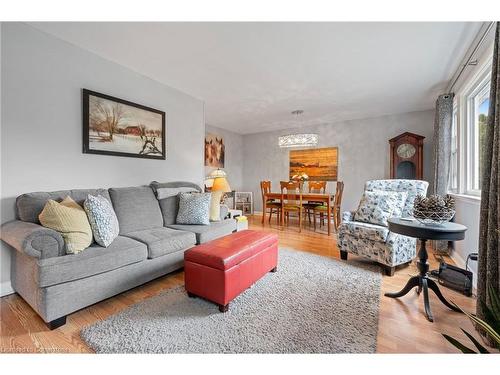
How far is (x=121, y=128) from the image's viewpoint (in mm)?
2732

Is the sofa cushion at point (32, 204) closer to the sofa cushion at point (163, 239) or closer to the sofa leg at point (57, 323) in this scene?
the sofa cushion at point (163, 239)

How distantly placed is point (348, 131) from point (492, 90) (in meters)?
3.64

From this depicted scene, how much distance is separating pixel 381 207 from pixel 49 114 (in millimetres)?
3658

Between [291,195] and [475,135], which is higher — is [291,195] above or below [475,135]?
below

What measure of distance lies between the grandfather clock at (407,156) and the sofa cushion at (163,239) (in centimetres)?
395

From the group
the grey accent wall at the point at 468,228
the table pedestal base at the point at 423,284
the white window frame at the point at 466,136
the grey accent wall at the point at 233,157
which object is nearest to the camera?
the table pedestal base at the point at 423,284

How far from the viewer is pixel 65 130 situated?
2260 mm

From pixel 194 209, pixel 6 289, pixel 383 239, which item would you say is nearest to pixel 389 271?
pixel 383 239

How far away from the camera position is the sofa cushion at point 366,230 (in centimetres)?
240

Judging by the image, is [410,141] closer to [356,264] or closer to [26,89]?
[356,264]

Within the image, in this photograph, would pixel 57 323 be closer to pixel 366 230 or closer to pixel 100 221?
pixel 100 221

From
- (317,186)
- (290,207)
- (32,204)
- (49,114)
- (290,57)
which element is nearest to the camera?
(32,204)

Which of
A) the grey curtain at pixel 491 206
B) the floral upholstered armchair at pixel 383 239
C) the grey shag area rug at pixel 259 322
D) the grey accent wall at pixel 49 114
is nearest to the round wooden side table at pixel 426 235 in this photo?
the grey curtain at pixel 491 206
